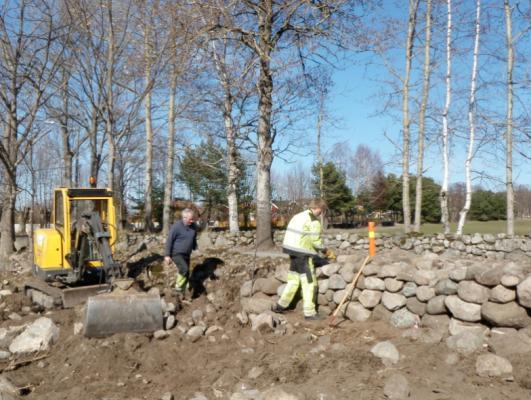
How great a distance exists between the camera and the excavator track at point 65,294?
362 inches

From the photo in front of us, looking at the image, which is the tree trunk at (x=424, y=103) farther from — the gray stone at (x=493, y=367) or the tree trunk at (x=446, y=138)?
the gray stone at (x=493, y=367)

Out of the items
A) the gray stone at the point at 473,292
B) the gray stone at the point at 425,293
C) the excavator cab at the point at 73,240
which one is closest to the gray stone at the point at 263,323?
the gray stone at the point at 425,293

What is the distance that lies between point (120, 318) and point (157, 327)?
0.55 meters

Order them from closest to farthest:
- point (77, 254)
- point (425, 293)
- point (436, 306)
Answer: point (436, 306) → point (425, 293) → point (77, 254)

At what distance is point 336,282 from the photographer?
316 inches

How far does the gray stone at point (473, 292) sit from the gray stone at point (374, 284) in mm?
1228

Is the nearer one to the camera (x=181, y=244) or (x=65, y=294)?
(x=181, y=244)

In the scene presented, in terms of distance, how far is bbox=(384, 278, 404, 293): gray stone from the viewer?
24.2 ft

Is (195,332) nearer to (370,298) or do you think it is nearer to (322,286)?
(322,286)

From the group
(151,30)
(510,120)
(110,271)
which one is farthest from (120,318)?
(510,120)

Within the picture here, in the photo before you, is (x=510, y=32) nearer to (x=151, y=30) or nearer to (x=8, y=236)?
(x=151, y=30)

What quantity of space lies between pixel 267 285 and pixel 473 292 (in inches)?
141

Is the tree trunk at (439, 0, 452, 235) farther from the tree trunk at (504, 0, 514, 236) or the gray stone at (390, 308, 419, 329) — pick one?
the gray stone at (390, 308, 419, 329)

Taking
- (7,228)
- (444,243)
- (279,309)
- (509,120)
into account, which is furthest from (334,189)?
(279,309)
